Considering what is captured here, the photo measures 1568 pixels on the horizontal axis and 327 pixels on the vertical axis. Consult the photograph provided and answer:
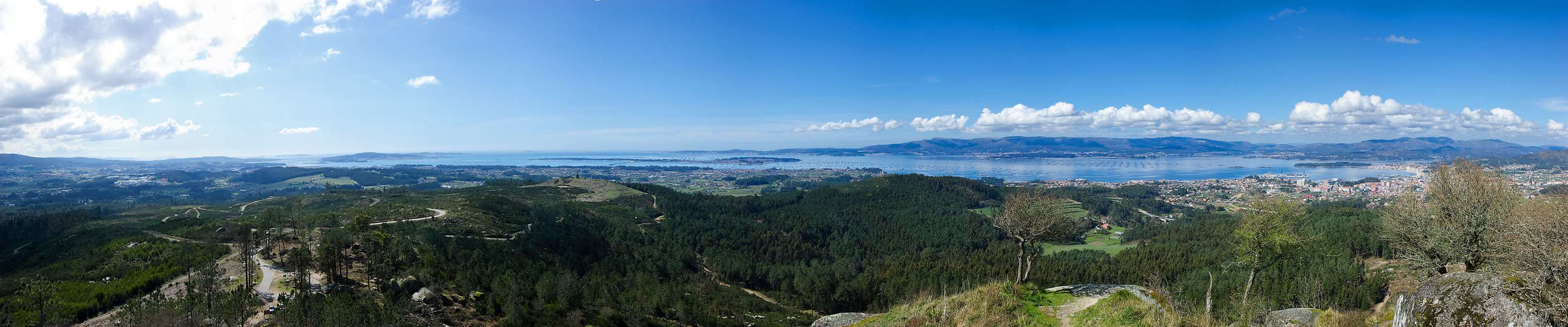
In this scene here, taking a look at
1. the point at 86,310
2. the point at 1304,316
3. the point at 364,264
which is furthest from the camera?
the point at 364,264

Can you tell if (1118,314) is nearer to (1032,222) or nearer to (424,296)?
(1032,222)

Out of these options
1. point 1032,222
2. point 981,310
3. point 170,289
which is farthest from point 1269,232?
point 170,289

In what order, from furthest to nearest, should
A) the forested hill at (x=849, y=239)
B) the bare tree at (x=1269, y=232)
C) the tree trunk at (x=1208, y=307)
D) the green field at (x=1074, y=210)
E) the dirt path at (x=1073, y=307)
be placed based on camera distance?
the green field at (x=1074, y=210)
the forested hill at (x=849, y=239)
the bare tree at (x=1269, y=232)
the dirt path at (x=1073, y=307)
the tree trunk at (x=1208, y=307)

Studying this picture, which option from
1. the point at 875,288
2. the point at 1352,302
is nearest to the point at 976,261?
the point at 875,288

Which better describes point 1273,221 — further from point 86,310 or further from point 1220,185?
point 1220,185

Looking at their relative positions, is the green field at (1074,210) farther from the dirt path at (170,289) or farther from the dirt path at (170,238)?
the dirt path at (170,238)

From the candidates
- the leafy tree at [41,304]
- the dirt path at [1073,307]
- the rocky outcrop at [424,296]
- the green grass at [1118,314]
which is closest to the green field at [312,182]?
the leafy tree at [41,304]

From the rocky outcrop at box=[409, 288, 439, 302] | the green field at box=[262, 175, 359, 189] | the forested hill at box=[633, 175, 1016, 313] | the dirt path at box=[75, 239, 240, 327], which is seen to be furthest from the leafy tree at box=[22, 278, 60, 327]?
the green field at box=[262, 175, 359, 189]
